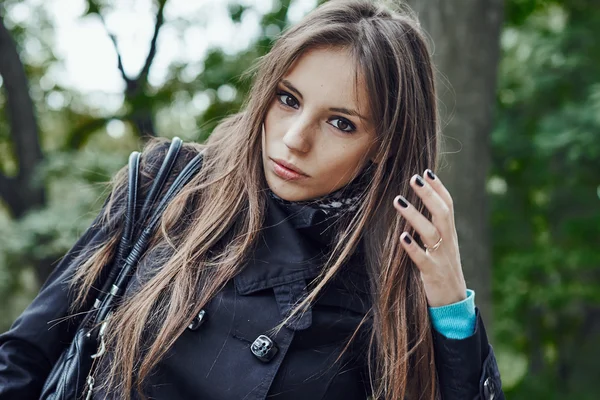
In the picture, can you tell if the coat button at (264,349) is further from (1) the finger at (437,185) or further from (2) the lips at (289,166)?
(1) the finger at (437,185)

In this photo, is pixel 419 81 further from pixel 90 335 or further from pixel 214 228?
pixel 90 335

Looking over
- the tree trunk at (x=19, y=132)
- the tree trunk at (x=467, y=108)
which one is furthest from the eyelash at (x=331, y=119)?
the tree trunk at (x=19, y=132)

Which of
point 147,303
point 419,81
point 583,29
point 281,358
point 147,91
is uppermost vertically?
point 419,81

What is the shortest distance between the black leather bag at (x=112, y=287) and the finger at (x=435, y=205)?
757 millimetres

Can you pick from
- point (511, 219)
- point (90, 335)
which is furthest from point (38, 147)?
point (90, 335)

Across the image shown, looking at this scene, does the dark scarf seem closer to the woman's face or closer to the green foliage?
the woman's face

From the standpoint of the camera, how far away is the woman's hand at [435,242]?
1733mm

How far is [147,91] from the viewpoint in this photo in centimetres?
798

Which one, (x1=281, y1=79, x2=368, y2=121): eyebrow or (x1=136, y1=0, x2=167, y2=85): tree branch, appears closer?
(x1=281, y1=79, x2=368, y2=121): eyebrow

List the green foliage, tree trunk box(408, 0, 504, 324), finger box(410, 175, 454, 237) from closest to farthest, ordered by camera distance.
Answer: finger box(410, 175, 454, 237), tree trunk box(408, 0, 504, 324), the green foliage

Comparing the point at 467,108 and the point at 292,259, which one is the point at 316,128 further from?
the point at 467,108

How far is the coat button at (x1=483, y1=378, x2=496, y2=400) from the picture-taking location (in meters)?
1.88

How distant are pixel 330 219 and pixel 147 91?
20.7 ft

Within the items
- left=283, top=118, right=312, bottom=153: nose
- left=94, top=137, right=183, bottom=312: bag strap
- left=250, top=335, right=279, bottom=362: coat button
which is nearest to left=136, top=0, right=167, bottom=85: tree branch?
left=94, top=137, right=183, bottom=312: bag strap
